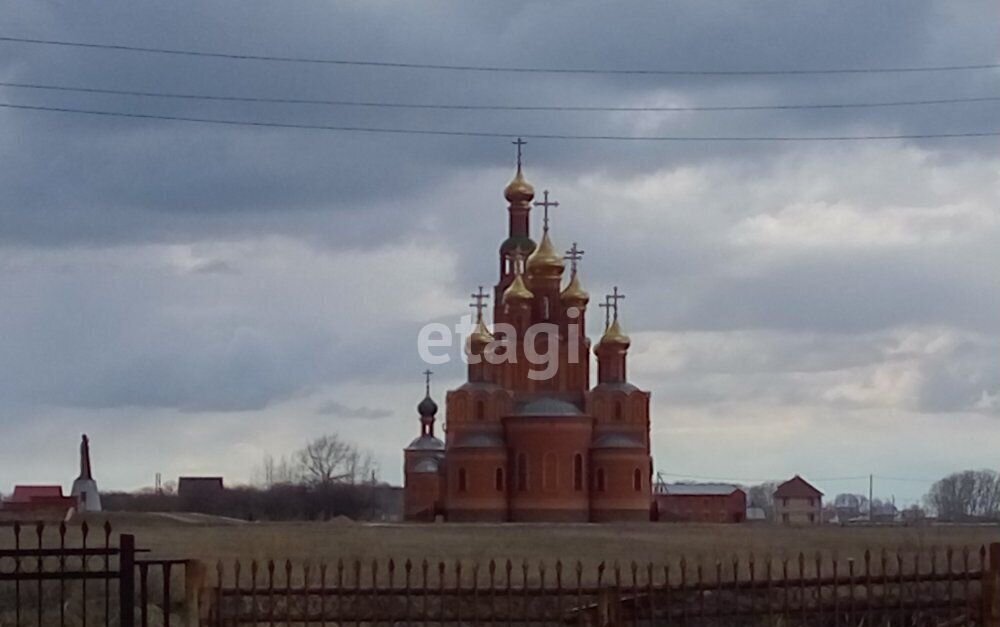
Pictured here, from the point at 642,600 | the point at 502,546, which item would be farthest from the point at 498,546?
the point at 642,600

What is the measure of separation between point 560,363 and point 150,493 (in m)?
43.7

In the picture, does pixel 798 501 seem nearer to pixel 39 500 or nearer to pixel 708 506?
pixel 708 506

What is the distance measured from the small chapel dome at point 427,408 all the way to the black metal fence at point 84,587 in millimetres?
54437

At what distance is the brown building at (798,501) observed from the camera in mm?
96500

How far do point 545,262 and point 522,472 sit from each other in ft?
29.9

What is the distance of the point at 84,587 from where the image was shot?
1238 centimetres

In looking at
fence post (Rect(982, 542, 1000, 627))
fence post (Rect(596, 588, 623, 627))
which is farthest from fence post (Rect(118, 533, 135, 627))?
fence post (Rect(982, 542, 1000, 627))

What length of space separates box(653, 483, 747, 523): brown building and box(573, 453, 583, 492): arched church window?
11797 millimetres

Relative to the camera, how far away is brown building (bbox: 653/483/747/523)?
256 feet

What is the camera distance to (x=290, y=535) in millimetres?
34438

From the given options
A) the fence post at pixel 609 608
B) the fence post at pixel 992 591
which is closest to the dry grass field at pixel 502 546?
the fence post at pixel 992 591

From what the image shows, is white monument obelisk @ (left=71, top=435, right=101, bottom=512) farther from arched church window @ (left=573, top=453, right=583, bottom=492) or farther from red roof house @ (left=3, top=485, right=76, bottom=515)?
arched church window @ (left=573, top=453, right=583, bottom=492)

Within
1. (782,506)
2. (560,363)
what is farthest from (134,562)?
(782,506)

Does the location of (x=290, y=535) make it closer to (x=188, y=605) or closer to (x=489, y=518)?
(x=188, y=605)
